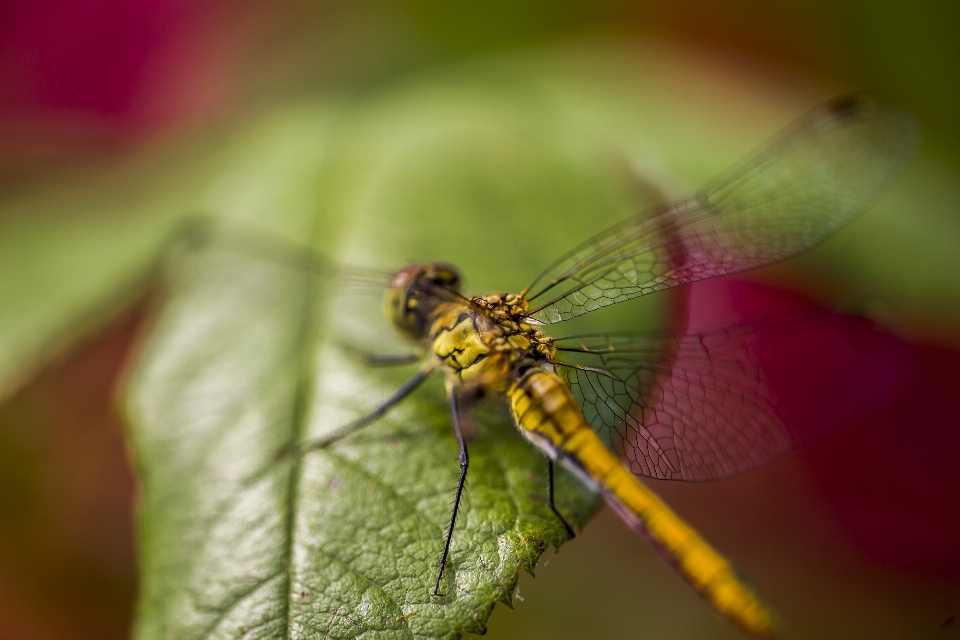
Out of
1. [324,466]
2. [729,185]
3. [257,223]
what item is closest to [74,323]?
[257,223]

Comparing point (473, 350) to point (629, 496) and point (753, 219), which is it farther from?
point (753, 219)

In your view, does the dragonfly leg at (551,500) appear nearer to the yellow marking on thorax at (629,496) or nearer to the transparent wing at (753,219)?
the yellow marking on thorax at (629,496)

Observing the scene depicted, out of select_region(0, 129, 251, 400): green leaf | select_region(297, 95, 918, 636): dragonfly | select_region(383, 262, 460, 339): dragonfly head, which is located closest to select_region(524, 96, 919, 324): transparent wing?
select_region(297, 95, 918, 636): dragonfly

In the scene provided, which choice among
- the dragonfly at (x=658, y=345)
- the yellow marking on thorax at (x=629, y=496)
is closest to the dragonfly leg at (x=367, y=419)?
the dragonfly at (x=658, y=345)

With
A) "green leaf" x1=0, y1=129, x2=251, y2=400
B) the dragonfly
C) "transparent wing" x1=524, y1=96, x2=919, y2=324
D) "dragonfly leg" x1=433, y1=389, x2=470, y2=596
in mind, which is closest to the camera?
"dragonfly leg" x1=433, y1=389, x2=470, y2=596

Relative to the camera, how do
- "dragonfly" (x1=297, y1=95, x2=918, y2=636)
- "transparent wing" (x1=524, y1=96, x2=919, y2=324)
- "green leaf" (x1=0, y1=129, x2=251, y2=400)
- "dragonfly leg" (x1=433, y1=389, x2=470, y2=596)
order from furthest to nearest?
"green leaf" (x1=0, y1=129, x2=251, y2=400) < "transparent wing" (x1=524, y1=96, x2=919, y2=324) < "dragonfly" (x1=297, y1=95, x2=918, y2=636) < "dragonfly leg" (x1=433, y1=389, x2=470, y2=596)

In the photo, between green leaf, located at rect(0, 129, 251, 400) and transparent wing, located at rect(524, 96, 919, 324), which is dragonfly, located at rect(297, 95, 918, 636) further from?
green leaf, located at rect(0, 129, 251, 400)
